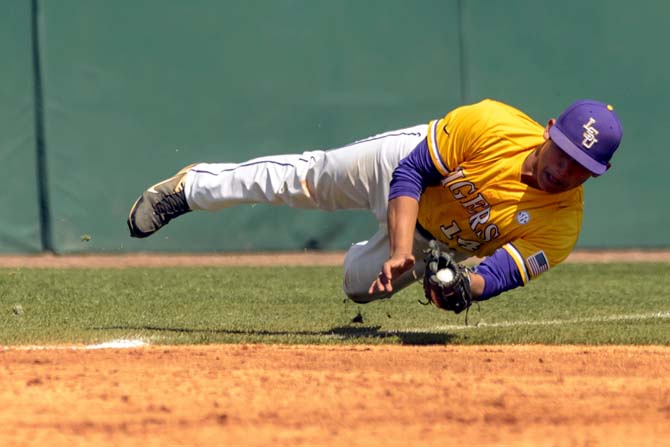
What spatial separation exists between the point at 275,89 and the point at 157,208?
12.4 feet

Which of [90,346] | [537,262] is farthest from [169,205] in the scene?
[537,262]

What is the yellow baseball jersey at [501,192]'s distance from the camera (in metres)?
4.87

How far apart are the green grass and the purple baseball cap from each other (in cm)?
100

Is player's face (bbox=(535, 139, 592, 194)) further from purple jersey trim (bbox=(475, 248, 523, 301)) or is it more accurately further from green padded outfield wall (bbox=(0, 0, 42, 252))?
green padded outfield wall (bbox=(0, 0, 42, 252))

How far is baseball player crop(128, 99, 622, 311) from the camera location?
4.64 metres

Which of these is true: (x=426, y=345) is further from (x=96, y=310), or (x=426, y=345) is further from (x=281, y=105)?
(x=281, y=105)

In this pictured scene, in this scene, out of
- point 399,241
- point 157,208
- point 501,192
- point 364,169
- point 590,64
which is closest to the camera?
point 399,241

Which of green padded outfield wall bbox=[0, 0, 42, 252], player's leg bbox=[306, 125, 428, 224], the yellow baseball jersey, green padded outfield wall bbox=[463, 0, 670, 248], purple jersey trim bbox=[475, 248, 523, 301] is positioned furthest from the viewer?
green padded outfield wall bbox=[463, 0, 670, 248]

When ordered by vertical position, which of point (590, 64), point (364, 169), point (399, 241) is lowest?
point (590, 64)

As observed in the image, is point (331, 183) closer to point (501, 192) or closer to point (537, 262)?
point (501, 192)

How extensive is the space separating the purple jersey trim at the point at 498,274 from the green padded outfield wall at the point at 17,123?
16.3 ft

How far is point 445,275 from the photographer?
4531 millimetres

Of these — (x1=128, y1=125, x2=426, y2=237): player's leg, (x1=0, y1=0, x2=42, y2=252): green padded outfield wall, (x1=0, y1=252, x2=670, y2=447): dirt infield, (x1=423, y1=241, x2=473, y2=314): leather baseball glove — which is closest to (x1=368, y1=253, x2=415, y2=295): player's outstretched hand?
(x1=423, y1=241, x2=473, y2=314): leather baseball glove

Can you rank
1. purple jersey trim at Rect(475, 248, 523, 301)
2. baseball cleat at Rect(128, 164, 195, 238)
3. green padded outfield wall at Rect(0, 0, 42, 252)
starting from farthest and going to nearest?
green padded outfield wall at Rect(0, 0, 42, 252)
baseball cleat at Rect(128, 164, 195, 238)
purple jersey trim at Rect(475, 248, 523, 301)
